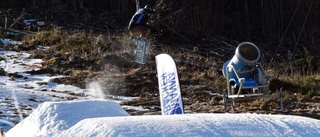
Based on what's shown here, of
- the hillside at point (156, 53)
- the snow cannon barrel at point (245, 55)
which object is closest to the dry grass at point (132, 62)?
the hillside at point (156, 53)

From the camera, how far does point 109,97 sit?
14039mm

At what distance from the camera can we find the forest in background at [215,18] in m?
23.8

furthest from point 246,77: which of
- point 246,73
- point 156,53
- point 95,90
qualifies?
point 156,53

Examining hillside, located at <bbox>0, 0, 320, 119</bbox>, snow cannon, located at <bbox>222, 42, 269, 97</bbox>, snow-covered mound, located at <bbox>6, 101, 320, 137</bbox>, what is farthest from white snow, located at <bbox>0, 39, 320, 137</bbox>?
hillside, located at <bbox>0, 0, 320, 119</bbox>

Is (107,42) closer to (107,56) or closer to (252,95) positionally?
(107,56)

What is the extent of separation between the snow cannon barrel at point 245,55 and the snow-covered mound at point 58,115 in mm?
5650

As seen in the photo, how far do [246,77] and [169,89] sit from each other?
449 centimetres

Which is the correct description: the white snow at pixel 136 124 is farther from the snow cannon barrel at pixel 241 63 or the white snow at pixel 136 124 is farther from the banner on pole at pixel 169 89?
the snow cannon barrel at pixel 241 63

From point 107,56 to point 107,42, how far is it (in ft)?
6.07

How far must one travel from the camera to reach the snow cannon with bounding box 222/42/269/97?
1181 centimetres

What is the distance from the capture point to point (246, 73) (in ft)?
39.7

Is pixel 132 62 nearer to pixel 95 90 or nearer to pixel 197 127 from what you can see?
pixel 95 90

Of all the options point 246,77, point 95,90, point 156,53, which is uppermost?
point 156,53

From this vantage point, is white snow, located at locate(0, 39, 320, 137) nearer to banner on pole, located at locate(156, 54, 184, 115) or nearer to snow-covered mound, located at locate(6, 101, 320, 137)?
snow-covered mound, located at locate(6, 101, 320, 137)
